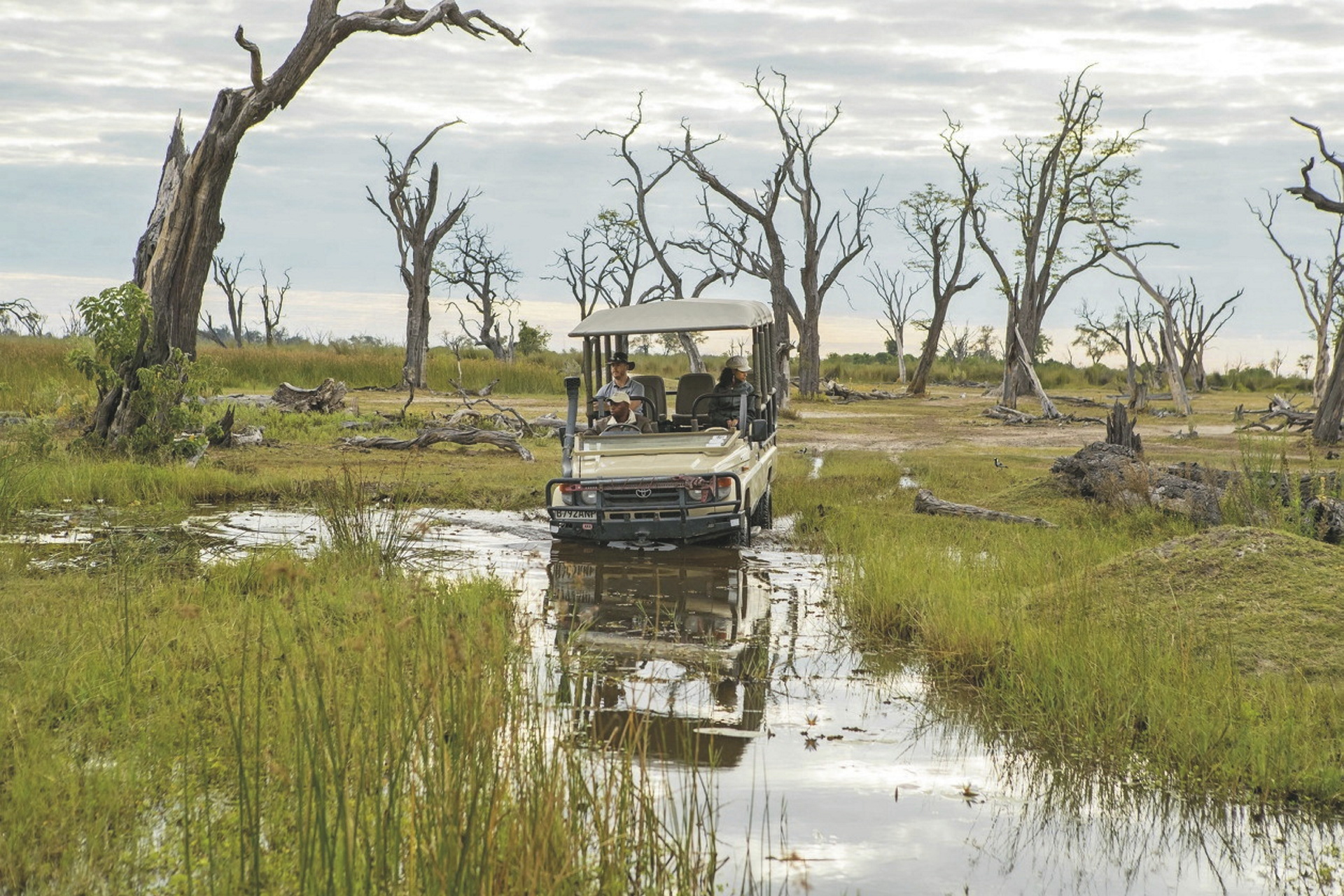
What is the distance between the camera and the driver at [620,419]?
1223cm

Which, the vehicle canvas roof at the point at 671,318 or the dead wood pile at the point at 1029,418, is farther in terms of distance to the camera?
the dead wood pile at the point at 1029,418

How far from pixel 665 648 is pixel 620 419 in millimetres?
4994

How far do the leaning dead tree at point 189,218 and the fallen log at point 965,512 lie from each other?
10280 millimetres

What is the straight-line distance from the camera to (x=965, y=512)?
13.9 metres

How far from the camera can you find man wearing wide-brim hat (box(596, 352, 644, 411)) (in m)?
12.3

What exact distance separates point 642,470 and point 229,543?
3.78 meters

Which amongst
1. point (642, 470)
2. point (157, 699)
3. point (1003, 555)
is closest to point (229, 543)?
point (642, 470)

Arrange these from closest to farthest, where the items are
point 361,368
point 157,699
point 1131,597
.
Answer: point 157,699
point 1131,597
point 361,368

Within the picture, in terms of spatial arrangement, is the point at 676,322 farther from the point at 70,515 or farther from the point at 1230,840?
the point at 1230,840

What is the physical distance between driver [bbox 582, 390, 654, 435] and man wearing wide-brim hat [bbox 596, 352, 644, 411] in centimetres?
5

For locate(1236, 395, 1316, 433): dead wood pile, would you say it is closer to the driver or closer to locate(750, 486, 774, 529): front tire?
locate(750, 486, 774, 529): front tire

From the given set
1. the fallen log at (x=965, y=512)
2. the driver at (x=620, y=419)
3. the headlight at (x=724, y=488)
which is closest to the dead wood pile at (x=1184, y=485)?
the fallen log at (x=965, y=512)

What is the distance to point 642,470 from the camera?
10.9 meters

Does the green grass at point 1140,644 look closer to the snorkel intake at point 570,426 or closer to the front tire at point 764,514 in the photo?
the front tire at point 764,514
